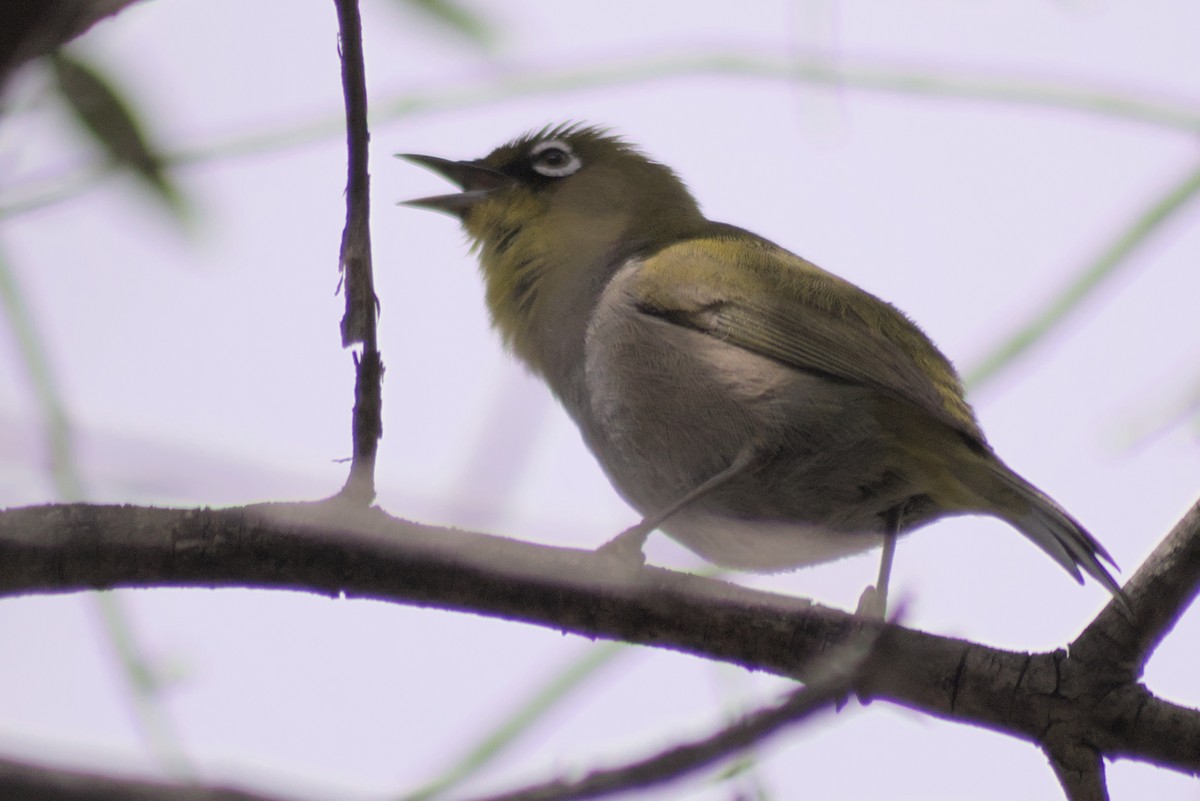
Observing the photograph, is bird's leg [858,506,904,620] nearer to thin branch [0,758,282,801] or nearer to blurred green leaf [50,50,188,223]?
blurred green leaf [50,50,188,223]

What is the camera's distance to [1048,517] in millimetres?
4574

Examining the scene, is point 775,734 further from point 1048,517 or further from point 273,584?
point 1048,517

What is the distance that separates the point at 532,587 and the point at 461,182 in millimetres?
3933

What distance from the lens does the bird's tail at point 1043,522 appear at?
4.34 m

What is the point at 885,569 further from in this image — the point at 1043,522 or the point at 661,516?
the point at 661,516

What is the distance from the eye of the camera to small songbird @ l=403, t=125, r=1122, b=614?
4949 mm

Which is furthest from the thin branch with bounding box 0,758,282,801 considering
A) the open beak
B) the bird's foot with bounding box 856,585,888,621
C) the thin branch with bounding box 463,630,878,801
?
the open beak

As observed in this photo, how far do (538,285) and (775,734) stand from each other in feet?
14.9

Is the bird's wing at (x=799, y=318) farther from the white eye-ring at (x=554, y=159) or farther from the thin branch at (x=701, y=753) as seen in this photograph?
the thin branch at (x=701, y=753)

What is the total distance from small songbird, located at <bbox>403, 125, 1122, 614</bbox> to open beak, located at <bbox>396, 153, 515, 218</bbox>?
2.37 ft

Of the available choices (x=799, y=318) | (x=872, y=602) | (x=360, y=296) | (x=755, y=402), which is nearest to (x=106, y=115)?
(x=360, y=296)

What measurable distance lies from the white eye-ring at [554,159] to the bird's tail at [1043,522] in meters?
3.24

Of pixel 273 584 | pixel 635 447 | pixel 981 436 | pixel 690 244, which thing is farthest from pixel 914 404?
pixel 273 584

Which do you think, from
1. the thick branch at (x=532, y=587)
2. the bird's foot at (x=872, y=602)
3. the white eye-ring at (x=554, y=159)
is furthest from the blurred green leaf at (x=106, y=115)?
the white eye-ring at (x=554, y=159)
